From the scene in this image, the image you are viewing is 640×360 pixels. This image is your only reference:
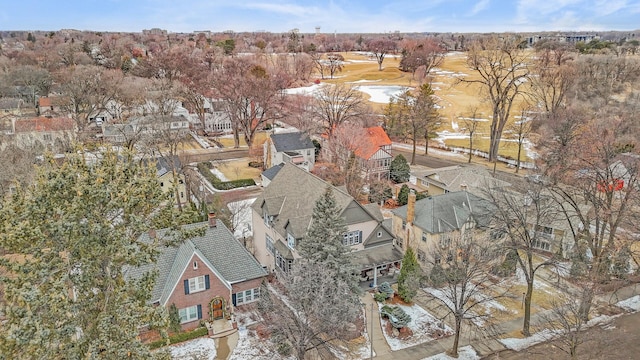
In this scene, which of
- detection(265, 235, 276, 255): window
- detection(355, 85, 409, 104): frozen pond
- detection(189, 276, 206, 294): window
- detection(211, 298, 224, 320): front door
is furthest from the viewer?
detection(355, 85, 409, 104): frozen pond

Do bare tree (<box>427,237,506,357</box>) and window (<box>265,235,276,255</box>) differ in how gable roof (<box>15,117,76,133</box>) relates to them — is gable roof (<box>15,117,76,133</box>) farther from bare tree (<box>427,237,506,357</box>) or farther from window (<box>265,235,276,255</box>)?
bare tree (<box>427,237,506,357</box>)

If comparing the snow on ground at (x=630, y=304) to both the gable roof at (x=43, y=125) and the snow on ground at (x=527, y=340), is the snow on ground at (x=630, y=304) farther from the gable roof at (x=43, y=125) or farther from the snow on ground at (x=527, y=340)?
the gable roof at (x=43, y=125)

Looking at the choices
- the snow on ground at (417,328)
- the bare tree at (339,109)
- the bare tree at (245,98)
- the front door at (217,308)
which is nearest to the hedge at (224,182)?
the bare tree at (245,98)

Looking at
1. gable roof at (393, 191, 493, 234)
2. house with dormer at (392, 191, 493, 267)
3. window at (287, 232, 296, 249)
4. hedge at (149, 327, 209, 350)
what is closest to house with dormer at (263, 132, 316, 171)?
house with dormer at (392, 191, 493, 267)

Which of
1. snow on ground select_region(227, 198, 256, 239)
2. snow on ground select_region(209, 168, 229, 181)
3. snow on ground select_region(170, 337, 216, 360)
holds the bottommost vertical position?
snow on ground select_region(170, 337, 216, 360)

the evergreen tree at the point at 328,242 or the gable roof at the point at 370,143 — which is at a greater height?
the gable roof at the point at 370,143

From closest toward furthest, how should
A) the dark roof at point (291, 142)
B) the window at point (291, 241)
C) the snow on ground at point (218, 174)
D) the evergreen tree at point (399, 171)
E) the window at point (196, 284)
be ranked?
the window at point (196, 284)
the window at point (291, 241)
the evergreen tree at point (399, 171)
the snow on ground at point (218, 174)
the dark roof at point (291, 142)

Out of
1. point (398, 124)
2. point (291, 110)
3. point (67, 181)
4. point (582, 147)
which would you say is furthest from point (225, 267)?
point (291, 110)
